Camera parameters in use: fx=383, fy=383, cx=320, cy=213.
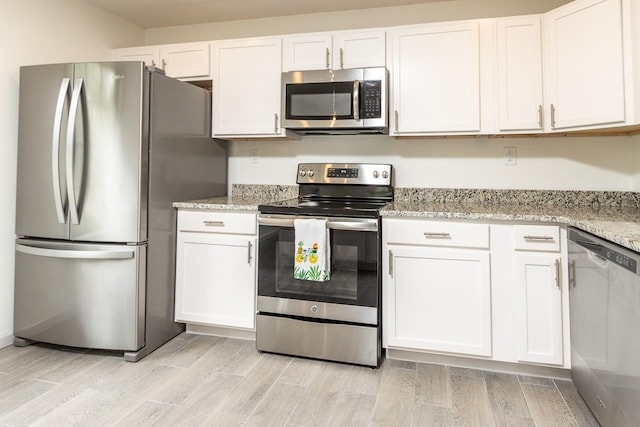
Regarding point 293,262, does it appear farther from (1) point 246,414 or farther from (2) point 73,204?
(2) point 73,204

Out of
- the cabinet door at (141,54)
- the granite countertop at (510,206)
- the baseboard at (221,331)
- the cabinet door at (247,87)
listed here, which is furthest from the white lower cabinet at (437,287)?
the cabinet door at (141,54)

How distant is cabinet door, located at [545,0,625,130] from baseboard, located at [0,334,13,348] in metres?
3.49

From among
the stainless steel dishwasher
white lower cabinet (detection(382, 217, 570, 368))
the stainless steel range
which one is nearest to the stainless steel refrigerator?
the stainless steel range

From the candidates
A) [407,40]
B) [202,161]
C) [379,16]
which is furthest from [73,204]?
[379,16]

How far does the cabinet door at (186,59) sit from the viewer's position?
9.20ft

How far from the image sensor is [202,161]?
278cm

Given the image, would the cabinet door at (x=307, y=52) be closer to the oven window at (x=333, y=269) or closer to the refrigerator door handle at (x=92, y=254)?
the oven window at (x=333, y=269)

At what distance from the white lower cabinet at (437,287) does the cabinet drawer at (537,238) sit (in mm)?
162

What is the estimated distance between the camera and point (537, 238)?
1965 mm

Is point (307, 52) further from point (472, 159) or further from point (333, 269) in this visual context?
point (333, 269)

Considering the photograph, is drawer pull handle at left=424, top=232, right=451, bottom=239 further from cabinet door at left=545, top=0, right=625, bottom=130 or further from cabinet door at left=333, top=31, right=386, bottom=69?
cabinet door at left=333, top=31, right=386, bottom=69

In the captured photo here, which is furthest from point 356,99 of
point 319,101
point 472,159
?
point 472,159

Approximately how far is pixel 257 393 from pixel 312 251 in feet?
2.52

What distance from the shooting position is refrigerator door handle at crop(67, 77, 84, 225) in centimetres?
215
